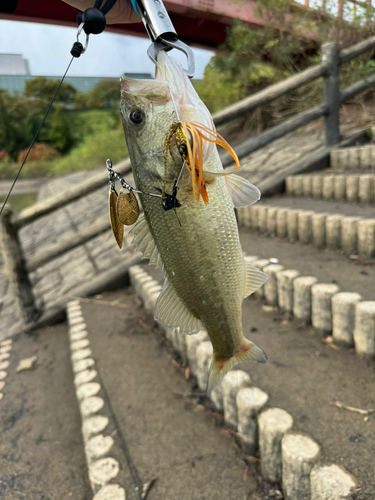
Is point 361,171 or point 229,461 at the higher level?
point 361,171

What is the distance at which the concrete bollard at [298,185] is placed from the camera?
435 cm

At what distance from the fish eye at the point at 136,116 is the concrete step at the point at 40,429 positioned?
2043 mm

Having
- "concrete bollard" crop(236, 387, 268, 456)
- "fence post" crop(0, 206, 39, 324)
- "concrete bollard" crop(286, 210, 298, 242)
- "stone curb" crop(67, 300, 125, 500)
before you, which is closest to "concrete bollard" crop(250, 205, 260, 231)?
"concrete bollard" crop(286, 210, 298, 242)

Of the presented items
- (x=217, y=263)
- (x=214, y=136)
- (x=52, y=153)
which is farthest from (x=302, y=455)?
(x=52, y=153)

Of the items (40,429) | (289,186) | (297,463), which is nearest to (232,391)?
(297,463)

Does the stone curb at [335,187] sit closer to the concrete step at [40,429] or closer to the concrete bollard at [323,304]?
the concrete bollard at [323,304]

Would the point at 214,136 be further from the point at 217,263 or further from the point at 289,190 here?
the point at 289,190

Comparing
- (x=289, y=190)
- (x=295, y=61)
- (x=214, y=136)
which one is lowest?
(x=289, y=190)

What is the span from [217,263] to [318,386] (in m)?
1.42

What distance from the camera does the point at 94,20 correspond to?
0.84m

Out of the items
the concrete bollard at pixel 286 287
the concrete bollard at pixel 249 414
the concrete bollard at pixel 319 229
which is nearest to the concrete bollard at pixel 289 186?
the concrete bollard at pixel 319 229

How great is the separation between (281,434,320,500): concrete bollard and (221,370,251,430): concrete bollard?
385 millimetres

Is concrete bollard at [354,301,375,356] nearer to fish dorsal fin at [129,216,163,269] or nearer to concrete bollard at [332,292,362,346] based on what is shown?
concrete bollard at [332,292,362,346]

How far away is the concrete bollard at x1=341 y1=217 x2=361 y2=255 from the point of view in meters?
2.84
